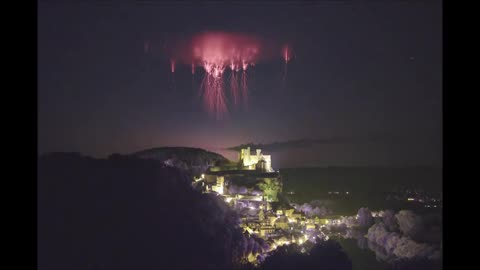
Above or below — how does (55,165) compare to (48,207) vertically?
above

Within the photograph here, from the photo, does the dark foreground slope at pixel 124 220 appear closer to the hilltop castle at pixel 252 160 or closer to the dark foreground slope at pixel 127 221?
the dark foreground slope at pixel 127 221

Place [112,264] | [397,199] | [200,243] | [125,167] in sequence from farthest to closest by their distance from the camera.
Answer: [397,199]
[125,167]
[200,243]
[112,264]

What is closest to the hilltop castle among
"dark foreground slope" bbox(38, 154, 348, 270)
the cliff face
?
the cliff face

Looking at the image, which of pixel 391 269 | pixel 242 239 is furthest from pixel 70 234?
pixel 391 269

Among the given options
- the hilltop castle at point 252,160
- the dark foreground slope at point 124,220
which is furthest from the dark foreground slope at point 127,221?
the hilltop castle at point 252,160

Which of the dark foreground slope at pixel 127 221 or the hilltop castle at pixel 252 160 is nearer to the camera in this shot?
the dark foreground slope at pixel 127 221

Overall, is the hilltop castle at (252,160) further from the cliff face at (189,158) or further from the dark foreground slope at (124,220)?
the dark foreground slope at (124,220)
